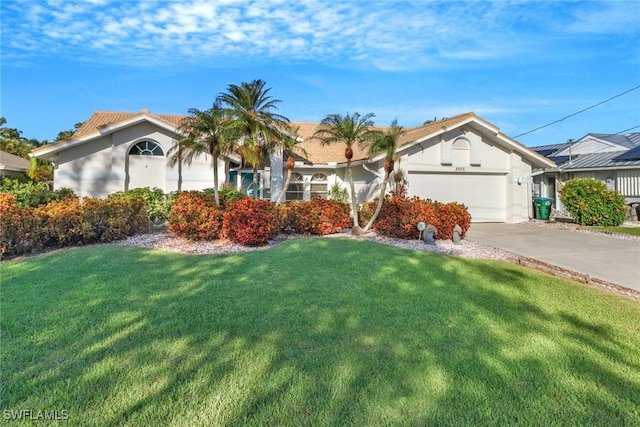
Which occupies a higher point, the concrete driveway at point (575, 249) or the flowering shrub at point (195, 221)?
the flowering shrub at point (195, 221)

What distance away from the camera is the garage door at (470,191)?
16484mm

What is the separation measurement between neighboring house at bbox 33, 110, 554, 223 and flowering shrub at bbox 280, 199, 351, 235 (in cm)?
409

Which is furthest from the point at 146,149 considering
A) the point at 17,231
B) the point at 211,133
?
the point at 17,231

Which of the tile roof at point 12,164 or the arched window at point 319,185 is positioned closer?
the arched window at point 319,185

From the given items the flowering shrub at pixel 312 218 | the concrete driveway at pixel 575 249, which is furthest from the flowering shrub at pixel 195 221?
the concrete driveway at pixel 575 249

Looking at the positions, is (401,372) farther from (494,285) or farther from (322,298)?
(494,285)

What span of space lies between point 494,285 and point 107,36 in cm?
1220

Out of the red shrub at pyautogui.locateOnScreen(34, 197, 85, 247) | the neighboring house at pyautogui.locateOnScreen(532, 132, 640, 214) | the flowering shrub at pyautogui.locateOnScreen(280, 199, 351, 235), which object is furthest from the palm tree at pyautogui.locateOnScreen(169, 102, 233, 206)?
the neighboring house at pyautogui.locateOnScreen(532, 132, 640, 214)

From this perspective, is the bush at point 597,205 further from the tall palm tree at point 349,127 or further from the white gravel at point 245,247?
the tall palm tree at point 349,127

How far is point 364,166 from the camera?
52.2 ft

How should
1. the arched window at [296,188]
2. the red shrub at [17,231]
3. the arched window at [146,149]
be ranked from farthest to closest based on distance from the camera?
the arched window at [296,188]
the arched window at [146,149]
the red shrub at [17,231]

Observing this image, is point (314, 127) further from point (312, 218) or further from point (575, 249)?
point (575, 249)

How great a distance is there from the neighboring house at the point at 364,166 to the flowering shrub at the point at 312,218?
161 inches

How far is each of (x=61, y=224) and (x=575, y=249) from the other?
14.5 m
